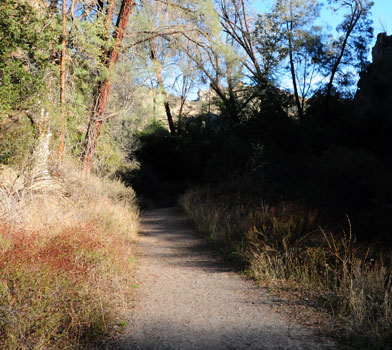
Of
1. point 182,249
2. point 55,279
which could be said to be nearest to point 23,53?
point 182,249

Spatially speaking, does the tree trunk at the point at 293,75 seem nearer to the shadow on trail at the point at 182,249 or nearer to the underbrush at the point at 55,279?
the shadow on trail at the point at 182,249

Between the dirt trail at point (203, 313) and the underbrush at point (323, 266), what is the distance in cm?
47

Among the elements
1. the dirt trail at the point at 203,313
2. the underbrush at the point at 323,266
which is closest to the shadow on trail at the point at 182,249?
the dirt trail at the point at 203,313

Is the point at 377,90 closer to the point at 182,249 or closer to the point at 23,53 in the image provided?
the point at 182,249

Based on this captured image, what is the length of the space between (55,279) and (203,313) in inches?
74.7

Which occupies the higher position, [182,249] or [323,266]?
[323,266]

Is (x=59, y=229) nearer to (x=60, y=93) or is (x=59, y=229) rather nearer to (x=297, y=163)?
(x=60, y=93)

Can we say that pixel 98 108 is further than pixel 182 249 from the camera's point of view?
Yes

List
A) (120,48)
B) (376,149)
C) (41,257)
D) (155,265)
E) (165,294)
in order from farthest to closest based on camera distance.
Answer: (376,149) < (120,48) < (155,265) < (165,294) < (41,257)

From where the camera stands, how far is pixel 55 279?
4137mm

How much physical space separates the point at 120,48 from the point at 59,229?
748cm

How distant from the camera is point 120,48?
1134 cm

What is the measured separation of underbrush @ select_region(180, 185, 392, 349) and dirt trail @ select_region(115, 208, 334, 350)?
47cm

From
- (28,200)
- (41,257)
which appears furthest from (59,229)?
(28,200)
